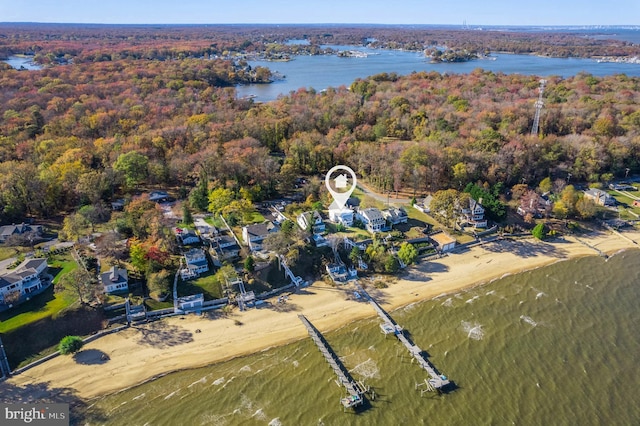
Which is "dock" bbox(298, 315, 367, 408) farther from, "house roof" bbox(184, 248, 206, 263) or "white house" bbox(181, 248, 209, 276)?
"house roof" bbox(184, 248, 206, 263)


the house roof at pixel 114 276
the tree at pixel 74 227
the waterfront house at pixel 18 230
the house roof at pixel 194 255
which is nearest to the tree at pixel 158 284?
the house roof at pixel 114 276

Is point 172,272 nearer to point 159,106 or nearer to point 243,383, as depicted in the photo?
point 243,383

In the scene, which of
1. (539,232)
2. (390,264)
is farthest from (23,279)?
(539,232)

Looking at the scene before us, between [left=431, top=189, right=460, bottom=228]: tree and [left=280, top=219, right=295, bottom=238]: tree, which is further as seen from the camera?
[left=431, top=189, right=460, bottom=228]: tree

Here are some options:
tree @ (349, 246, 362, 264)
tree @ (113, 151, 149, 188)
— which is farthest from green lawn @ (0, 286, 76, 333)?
tree @ (349, 246, 362, 264)

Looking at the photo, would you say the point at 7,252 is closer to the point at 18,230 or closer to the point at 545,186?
the point at 18,230

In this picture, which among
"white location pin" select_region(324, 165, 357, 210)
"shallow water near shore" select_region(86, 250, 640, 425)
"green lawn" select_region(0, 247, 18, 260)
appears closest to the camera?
"shallow water near shore" select_region(86, 250, 640, 425)

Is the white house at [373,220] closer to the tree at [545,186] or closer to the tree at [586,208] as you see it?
the tree at [586,208]

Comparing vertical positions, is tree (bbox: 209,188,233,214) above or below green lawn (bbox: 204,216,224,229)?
above

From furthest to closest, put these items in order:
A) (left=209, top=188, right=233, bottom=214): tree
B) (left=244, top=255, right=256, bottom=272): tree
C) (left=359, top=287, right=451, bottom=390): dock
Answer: (left=209, top=188, right=233, bottom=214): tree → (left=244, top=255, right=256, bottom=272): tree → (left=359, top=287, right=451, bottom=390): dock
